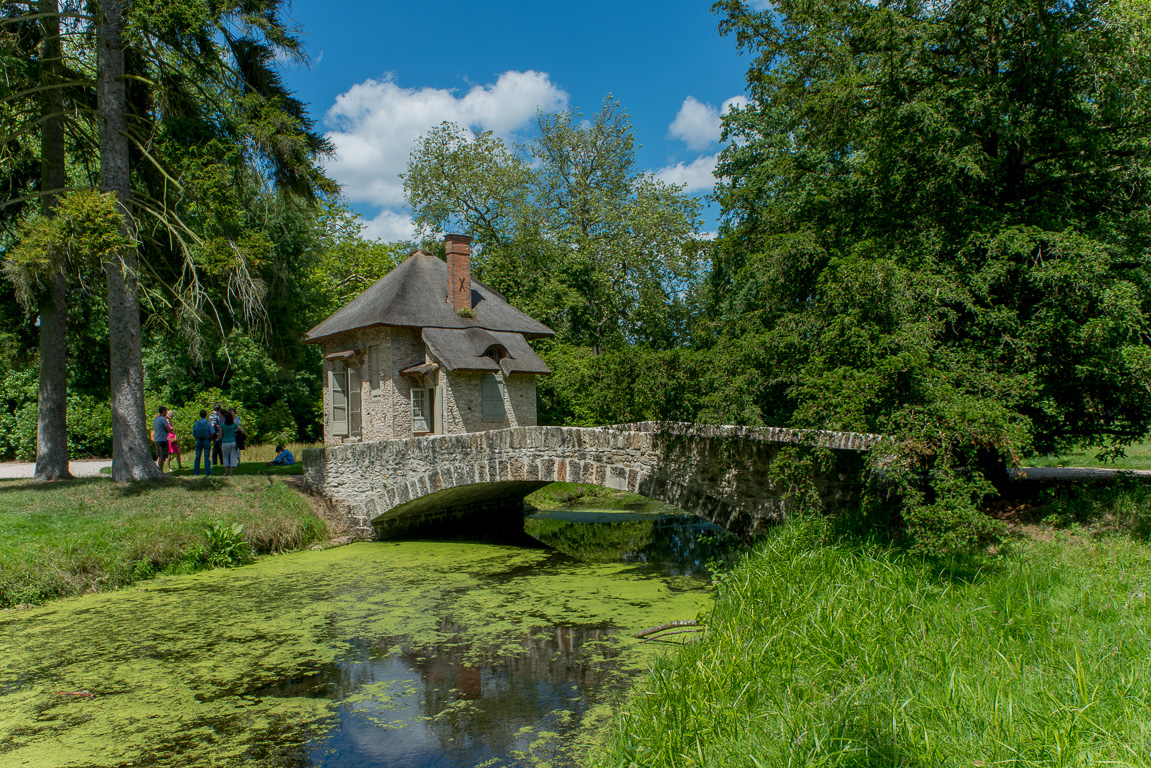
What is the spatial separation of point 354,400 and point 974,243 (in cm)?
1628

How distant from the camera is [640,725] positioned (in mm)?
4051

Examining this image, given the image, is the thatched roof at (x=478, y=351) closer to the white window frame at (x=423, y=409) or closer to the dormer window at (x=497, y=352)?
the dormer window at (x=497, y=352)

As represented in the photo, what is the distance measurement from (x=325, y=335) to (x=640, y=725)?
17335 millimetres

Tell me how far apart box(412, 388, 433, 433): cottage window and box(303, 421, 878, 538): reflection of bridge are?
4185 millimetres

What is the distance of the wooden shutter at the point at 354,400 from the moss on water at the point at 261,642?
849cm

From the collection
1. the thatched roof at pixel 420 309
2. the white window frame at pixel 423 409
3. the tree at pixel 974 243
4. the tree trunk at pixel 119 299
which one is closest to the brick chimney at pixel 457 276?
the thatched roof at pixel 420 309

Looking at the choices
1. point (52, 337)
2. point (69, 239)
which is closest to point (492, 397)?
point (52, 337)

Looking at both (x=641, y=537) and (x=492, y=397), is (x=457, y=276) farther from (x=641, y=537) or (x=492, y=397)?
(x=641, y=537)

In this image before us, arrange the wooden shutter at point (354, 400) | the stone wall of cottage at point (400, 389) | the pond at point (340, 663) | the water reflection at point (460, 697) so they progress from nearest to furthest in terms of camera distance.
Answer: the water reflection at point (460, 697)
the pond at point (340, 663)
the stone wall of cottage at point (400, 389)
the wooden shutter at point (354, 400)

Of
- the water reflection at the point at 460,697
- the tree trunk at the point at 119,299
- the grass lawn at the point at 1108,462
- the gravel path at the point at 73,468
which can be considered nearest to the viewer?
the water reflection at the point at 460,697

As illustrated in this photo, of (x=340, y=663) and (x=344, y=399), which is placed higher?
(x=344, y=399)

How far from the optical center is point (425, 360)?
1858 centimetres

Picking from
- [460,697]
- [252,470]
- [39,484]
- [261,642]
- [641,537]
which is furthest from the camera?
[252,470]

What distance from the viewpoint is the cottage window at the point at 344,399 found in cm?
1933
